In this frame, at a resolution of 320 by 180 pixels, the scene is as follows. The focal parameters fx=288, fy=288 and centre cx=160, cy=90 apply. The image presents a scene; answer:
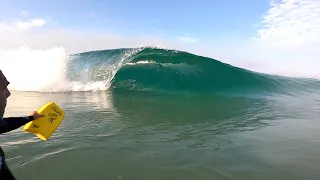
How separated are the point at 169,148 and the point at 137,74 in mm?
10028

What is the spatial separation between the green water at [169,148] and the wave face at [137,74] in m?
6.21

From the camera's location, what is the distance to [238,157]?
362cm

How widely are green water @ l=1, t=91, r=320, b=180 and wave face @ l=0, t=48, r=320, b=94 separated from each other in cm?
621

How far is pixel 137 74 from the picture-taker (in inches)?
543

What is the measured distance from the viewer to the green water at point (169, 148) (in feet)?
10.3

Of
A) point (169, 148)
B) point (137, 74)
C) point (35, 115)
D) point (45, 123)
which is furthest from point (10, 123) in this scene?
point (137, 74)

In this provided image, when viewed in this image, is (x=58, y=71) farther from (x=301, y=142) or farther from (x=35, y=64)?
(x=301, y=142)

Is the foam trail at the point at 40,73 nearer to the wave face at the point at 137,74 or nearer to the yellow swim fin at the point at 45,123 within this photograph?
the wave face at the point at 137,74

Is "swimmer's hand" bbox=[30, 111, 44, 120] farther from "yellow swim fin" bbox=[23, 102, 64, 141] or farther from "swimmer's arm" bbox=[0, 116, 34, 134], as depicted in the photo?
"swimmer's arm" bbox=[0, 116, 34, 134]

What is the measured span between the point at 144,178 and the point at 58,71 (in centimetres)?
1241

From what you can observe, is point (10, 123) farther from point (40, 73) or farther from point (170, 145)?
point (40, 73)

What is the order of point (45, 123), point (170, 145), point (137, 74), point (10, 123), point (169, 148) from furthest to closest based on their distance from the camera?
point (137, 74), point (170, 145), point (169, 148), point (45, 123), point (10, 123)

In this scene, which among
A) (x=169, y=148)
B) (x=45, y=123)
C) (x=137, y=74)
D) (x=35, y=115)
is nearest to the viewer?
(x=35, y=115)

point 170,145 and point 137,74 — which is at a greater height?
point 137,74
